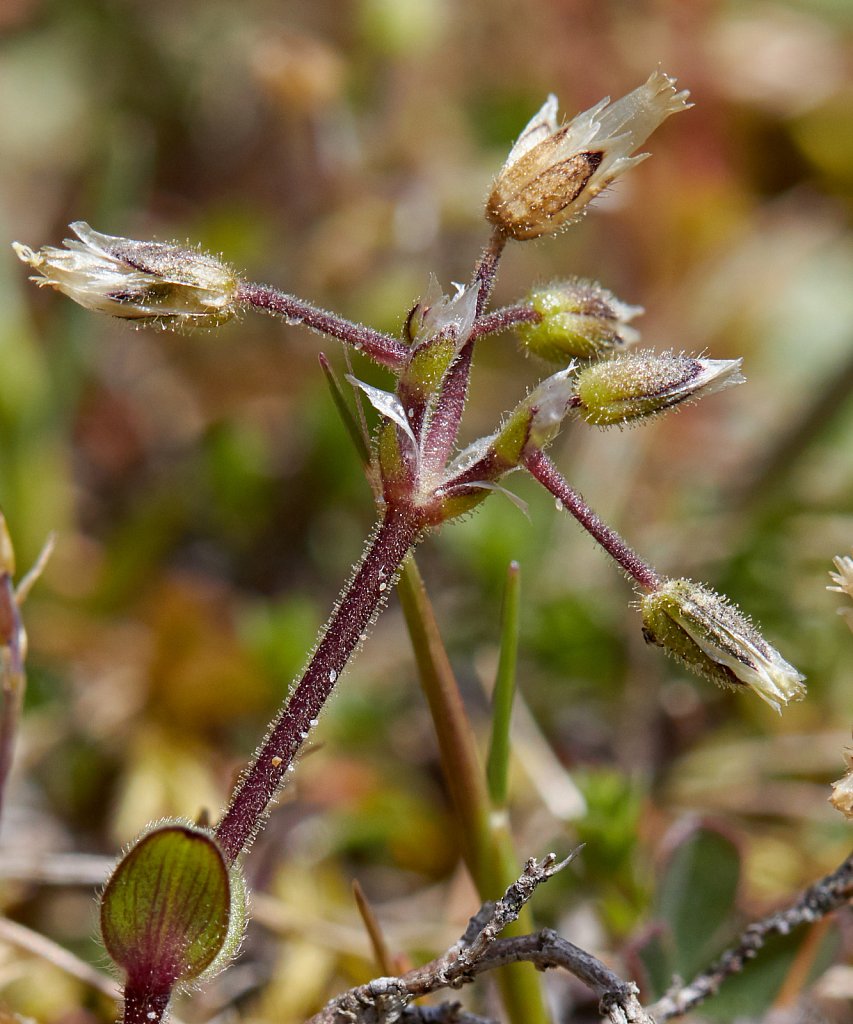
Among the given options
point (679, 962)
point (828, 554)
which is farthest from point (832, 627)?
point (679, 962)

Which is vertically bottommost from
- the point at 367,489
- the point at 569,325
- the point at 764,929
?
the point at 764,929

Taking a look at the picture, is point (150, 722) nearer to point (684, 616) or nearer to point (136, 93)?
point (684, 616)

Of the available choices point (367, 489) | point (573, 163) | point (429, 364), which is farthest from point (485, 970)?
point (367, 489)

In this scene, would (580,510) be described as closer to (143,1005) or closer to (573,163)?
(573,163)

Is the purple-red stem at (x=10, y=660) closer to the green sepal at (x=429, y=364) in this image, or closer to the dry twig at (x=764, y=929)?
the green sepal at (x=429, y=364)

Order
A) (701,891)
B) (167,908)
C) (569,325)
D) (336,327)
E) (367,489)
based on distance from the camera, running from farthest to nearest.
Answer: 1. (367,489)
2. (701,891)
3. (569,325)
4. (336,327)
5. (167,908)

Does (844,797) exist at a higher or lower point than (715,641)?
lower

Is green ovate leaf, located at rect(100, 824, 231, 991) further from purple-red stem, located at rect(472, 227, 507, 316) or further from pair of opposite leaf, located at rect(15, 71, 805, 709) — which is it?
purple-red stem, located at rect(472, 227, 507, 316)
